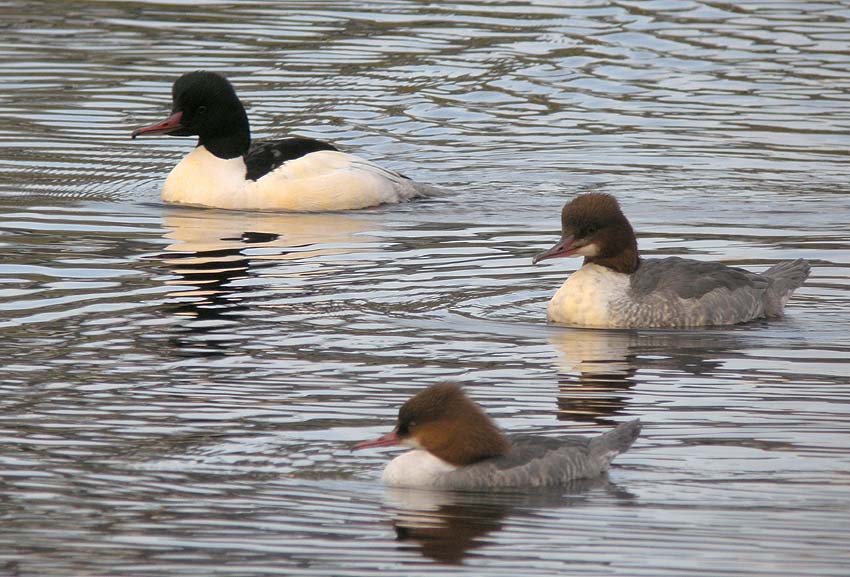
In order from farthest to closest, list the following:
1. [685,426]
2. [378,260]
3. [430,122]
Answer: [430,122], [378,260], [685,426]

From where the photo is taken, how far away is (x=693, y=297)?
43.9 ft

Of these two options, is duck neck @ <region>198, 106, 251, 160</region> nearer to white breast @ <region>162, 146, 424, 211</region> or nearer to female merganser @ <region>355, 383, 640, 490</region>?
white breast @ <region>162, 146, 424, 211</region>

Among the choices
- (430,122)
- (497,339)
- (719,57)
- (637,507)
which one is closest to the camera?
(637,507)


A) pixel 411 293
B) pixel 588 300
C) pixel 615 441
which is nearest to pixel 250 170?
pixel 411 293

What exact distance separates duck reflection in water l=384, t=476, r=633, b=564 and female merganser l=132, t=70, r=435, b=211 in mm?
9203

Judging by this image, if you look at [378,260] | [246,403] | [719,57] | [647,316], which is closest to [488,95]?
[719,57]

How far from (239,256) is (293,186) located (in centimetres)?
268

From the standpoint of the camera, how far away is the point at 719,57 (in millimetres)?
24531

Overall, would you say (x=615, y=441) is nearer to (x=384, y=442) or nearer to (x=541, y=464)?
(x=541, y=464)

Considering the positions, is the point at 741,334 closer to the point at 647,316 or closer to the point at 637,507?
the point at 647,316

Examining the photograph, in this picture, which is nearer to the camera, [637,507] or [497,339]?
[637,507]

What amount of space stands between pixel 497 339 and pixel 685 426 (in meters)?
2.57

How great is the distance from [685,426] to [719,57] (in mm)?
14732

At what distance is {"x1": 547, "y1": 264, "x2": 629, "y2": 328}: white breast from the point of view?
43.7ft
